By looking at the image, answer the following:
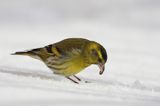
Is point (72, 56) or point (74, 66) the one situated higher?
point (72, 56)

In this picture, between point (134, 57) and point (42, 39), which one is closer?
point (134, 57)

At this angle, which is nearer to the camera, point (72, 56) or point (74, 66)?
point (74, 66)

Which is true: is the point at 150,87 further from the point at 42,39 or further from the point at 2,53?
the point at 42,39

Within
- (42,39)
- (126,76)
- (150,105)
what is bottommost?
(150,105)

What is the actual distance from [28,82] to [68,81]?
0.96 metres

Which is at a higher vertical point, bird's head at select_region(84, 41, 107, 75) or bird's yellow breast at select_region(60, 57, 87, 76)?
bird's head at select_region(84, 41, 107, 75)

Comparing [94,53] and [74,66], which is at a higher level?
[94,53]

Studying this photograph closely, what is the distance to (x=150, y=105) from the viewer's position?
21.1 ft

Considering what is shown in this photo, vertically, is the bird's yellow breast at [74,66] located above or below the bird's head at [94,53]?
below

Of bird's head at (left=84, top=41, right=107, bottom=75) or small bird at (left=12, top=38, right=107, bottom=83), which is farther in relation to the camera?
small bird at (left=12, top=38, right=107, bottom=83)

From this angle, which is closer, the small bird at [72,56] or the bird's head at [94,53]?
the bird's head at [94,53]

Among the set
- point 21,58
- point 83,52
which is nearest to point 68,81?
point 83,52

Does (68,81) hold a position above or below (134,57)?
below

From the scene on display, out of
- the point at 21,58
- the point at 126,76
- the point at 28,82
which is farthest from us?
the point at 21,58
